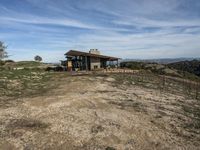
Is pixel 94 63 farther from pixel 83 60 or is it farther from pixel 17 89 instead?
pixel 17 89

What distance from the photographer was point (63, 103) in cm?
2194

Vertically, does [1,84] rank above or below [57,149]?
above

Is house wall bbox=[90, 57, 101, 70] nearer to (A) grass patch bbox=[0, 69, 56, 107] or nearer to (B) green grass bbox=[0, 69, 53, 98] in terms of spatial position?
(A) grass patch bbox=[0, 69, 56, 107]

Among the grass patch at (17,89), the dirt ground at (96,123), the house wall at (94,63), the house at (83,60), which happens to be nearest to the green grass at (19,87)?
the grass patch at (17,89)

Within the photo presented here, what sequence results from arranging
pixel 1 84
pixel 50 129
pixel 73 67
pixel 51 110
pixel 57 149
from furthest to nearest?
pixel 73 67 < pixel 1 84 < pixel 51 110 < pixel 50 129 < pixel 57 149

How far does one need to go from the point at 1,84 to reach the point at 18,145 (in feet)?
61.0

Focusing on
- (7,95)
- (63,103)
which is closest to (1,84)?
(7,95)

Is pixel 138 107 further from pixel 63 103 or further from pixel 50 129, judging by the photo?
pixel 50 129

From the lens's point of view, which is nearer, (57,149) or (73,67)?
(57,149)

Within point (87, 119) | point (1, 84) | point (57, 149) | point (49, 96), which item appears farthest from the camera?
point (1, 84)

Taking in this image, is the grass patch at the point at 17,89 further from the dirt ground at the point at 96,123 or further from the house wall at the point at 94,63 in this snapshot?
the house wall at the point at 94,63

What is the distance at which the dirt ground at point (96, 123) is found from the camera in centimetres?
1431

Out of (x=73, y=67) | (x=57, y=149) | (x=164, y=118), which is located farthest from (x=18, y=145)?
(x=73, y=67)

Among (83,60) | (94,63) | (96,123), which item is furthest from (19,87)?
(94,63)
